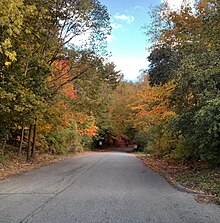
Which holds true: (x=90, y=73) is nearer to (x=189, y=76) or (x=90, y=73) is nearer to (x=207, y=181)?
(x=189, y=76)

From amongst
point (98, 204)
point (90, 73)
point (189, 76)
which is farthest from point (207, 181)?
point (90, 73)

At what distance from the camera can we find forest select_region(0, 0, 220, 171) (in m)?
8.98

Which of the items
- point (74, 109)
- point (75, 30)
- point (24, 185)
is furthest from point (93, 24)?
point (24, 185)

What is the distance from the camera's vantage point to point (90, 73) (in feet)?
54.1

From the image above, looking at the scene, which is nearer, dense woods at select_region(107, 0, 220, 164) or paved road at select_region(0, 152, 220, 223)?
paved road at select_region(0, 152, 220, 223)

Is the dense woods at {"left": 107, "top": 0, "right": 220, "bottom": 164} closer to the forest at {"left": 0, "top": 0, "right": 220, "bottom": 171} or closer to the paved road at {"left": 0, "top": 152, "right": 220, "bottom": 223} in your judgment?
the forest at {"left": 0, "top": 0, "right": 220, "bottom": 171}

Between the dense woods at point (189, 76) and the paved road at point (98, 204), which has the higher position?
the dense woods at point (189, 76)

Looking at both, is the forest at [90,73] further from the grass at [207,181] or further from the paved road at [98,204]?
the paved road at [98,204]

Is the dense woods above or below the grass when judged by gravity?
above

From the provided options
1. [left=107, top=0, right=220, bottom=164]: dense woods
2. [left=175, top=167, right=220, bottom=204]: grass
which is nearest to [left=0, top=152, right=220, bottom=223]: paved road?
[left=175, top=167, right=220, bottom=204]: grass

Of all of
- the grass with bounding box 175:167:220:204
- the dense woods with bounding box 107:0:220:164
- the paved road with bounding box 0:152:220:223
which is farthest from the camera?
the dense woods with bounding box 107:0:220:164

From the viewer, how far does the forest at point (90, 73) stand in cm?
898

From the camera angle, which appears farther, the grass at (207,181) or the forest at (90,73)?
the forest at (90,73)

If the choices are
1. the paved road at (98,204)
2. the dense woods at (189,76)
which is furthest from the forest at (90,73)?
the paved road at (98,204)
